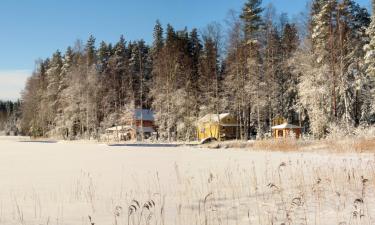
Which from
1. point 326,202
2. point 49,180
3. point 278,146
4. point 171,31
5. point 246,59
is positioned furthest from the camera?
point 171,31

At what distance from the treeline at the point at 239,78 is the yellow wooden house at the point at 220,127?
0.95 metres

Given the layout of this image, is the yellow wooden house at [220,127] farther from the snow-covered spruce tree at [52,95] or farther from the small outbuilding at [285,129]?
the snow-covered spruce tree at [52,95]

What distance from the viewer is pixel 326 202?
6637mm

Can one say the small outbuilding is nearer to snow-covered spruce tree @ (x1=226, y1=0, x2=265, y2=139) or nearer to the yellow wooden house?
snow-covered spruce tree @ (x1=226, y1=0, x2=265, y2=139)

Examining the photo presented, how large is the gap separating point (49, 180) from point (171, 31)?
47.9 metres

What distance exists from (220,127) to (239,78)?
785cm

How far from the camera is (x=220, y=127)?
44.9 metres

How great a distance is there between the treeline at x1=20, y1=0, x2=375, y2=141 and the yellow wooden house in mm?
952

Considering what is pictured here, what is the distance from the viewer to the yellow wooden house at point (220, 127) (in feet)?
146

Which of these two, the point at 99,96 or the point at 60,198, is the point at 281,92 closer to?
the point at 99,96

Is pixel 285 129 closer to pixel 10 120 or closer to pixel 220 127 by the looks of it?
pixel 220 127

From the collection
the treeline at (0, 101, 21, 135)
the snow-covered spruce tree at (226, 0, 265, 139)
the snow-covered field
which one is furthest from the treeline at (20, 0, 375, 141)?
the treeline at (0, 101, 21, 135)

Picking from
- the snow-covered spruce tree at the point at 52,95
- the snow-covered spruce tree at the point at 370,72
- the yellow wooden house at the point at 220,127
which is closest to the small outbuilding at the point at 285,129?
the snow-covered spruce tree at the point at 370,72

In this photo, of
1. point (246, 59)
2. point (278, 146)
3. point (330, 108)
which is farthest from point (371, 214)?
point (246, 59)
